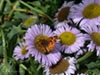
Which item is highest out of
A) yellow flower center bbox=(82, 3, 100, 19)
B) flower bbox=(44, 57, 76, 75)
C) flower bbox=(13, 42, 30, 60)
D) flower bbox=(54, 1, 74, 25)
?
yellow flower center bbox=(82, 3, 100, 19)

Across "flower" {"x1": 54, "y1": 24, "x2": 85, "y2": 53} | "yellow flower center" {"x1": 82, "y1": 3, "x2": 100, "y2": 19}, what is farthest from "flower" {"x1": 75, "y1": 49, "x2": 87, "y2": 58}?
"yellow flower center" {"x1": 82, "y1": 3, "x2": 100, "y2": 19}

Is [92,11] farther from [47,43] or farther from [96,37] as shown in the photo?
[47,43]

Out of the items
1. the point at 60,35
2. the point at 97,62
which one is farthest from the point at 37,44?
the point at 97,62

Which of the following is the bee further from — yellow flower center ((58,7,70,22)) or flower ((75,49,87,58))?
yellow flower center ((58,7,70,22))

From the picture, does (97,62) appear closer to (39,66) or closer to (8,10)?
(39,66)

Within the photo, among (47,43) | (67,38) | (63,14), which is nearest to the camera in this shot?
(47,43)

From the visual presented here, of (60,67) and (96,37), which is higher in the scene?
(96,37)

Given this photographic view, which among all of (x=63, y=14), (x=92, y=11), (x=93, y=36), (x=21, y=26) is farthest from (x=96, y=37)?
(x=21, y=26)
